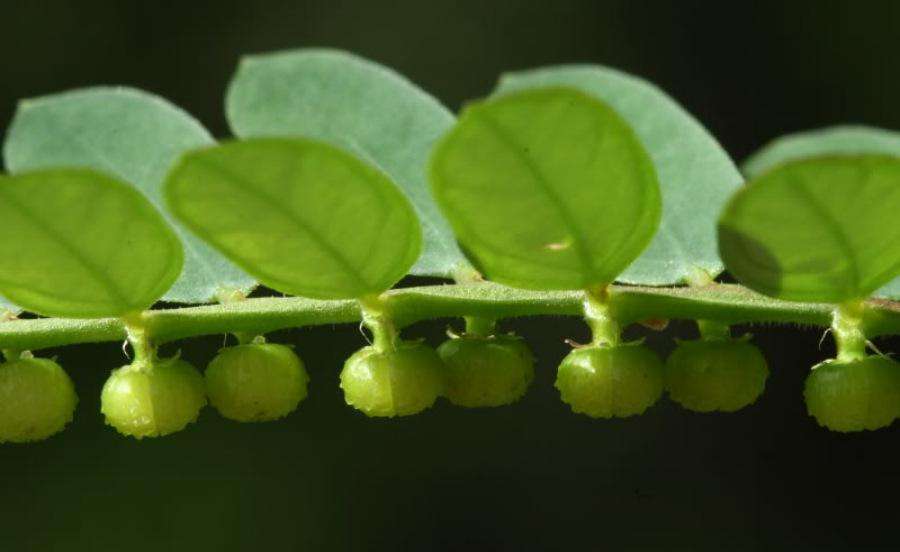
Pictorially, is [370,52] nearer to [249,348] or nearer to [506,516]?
[506,516]

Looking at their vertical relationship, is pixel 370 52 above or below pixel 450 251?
below

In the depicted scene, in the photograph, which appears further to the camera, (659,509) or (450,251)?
(659,509)

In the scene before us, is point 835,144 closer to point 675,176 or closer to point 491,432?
point 675,176

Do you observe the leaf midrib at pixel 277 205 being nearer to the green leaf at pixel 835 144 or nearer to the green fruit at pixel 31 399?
the green fruit at pixel 31 399

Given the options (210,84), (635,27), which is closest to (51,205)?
(210,84)

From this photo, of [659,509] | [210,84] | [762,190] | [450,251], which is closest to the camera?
[762,190]

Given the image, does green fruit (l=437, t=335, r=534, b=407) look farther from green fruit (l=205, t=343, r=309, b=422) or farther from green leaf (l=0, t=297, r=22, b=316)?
green leaf (l=0, t=297, r=22, b=316)

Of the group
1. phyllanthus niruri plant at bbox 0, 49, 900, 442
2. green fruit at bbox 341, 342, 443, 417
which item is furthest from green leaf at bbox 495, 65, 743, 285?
green fruit at bbox 341, 342, 443, 417
